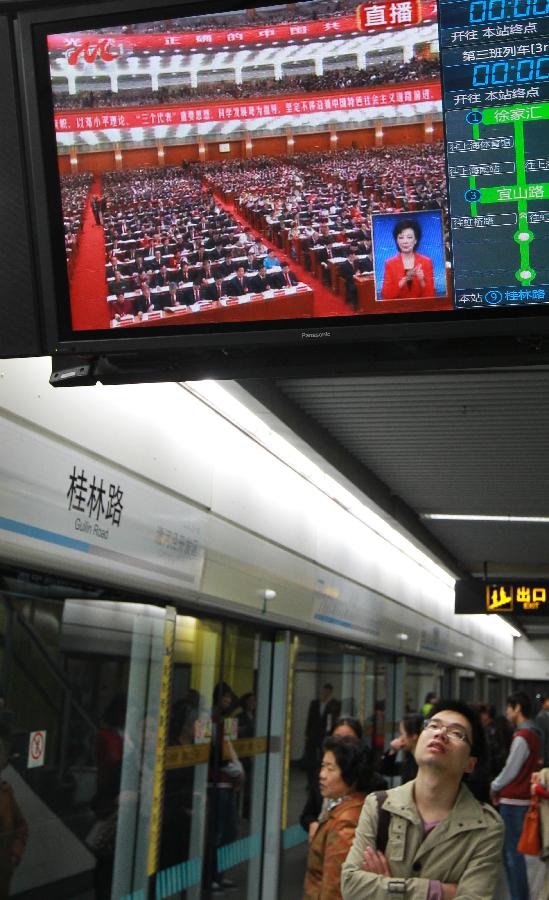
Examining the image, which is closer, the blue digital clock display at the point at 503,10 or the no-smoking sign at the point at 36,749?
the blue digital clock display at the point at 503,10

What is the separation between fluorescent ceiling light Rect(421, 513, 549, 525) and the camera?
10653mm

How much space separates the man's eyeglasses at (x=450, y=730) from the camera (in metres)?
2.98

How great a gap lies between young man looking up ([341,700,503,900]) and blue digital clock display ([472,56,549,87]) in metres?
1.82

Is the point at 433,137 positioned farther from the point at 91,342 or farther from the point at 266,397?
the point at 266,397

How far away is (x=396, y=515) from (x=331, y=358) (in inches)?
302

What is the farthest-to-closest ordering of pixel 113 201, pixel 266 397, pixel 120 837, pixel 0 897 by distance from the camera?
pixel 266 397 < pixel 120 837 < pixel 0 897 < pixel 113 201

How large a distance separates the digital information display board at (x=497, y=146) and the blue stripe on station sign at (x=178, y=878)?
4569mm

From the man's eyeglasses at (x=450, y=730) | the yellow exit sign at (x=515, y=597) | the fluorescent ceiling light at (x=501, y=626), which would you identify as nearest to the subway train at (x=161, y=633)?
the man's eyeglasses at (x=450, y=730)

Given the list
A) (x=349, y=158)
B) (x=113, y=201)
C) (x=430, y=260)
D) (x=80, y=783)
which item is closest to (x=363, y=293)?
(x=430, y=260)

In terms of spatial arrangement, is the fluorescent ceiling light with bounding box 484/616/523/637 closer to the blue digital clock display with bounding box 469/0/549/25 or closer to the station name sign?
the station name sign

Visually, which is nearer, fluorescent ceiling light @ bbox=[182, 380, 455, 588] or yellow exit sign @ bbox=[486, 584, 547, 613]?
fluorescent ceiling light @ bbox=[182, 380, 455, 588]

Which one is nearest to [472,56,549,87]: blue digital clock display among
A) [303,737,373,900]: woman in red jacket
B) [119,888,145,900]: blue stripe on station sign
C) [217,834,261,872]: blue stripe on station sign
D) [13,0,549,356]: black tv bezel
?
[13,0,549,356]: black tv bezel

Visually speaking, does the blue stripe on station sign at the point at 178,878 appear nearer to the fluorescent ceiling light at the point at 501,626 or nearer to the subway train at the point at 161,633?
the subway train at the point at 161,633

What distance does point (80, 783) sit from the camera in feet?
16.2
